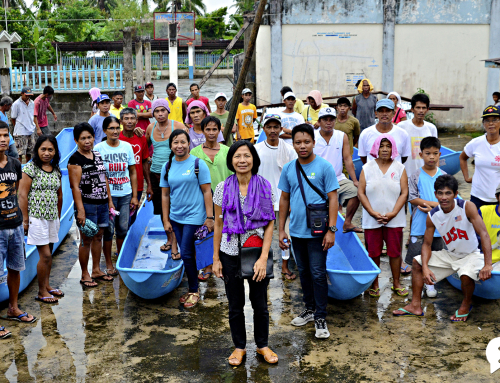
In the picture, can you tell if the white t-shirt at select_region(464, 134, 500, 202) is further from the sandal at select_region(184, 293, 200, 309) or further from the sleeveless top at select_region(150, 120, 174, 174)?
the sleeveless top at select_region(150, 120, 174, 174)

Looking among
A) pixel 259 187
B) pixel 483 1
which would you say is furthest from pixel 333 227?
pixel 483 1

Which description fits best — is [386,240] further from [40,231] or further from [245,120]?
[245,120]

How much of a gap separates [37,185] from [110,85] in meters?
12.1

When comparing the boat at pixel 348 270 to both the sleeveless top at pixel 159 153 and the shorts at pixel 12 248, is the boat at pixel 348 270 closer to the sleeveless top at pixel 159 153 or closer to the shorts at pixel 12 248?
the sleeveless top at pixel 159 153

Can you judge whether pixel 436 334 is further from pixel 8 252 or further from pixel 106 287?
pixel 8 252

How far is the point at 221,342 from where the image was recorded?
4680 millimetres

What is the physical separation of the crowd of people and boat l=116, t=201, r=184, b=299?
19cm

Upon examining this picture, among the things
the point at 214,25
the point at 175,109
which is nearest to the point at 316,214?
the point at 175,109

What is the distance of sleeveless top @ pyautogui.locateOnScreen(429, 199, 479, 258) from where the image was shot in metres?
4.86

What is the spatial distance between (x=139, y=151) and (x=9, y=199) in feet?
7.06

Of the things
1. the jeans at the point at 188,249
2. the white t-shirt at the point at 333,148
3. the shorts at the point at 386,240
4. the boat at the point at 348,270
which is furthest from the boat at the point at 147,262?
the white t-shirt at the point at 333,148

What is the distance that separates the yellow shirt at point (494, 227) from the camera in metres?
5.12

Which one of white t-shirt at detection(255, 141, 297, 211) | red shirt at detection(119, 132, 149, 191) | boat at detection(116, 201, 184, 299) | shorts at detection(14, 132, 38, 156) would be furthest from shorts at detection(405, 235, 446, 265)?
shorts at detection(14, 132, 38, 156)

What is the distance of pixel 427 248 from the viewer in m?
5.01
